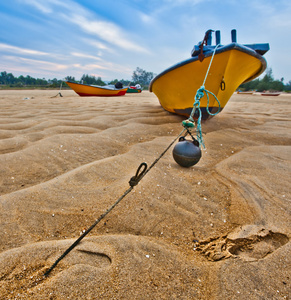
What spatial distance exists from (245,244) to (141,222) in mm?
568

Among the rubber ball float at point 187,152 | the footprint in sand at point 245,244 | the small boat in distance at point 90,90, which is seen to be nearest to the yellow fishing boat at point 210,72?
the rubber ball float at point 187,152

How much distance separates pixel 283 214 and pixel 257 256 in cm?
41

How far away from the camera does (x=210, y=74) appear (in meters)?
2.48

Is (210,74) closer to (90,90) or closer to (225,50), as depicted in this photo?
(225,50)

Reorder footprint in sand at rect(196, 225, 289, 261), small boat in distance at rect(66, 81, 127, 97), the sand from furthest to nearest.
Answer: small boat in distance at rect(66, 81, 127, 97) → footprint in sand at rect(196, 225, 289, 261) → the sand

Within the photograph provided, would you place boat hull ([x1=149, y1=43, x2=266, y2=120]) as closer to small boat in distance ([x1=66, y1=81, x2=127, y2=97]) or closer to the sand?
the sand

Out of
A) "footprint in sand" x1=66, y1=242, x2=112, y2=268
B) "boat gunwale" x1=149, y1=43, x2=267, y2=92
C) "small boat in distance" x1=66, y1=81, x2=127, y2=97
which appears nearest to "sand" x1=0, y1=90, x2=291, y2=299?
"footprint in sand" x1=66, y1=242, x2=112, y2=268

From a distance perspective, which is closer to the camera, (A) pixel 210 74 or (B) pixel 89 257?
(B) pixel 89 257

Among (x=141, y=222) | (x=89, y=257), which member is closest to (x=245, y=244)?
(x=141, y=222)

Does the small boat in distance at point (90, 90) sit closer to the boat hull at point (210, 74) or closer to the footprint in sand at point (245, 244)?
the boat hull at point (210, 74)

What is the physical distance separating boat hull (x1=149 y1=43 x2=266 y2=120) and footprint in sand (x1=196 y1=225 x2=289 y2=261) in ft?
6.05

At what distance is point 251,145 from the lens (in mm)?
2314

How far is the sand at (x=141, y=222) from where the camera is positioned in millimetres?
827

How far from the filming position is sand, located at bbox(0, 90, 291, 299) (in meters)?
0.83
